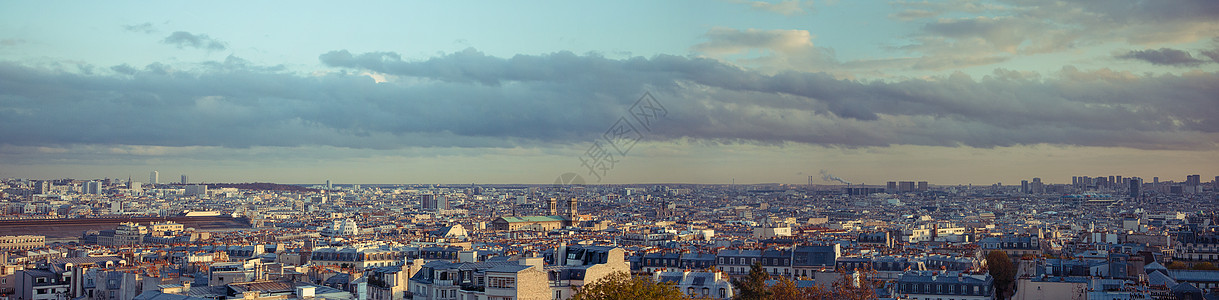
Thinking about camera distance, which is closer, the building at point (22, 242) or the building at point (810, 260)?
the building at point (810, 260)

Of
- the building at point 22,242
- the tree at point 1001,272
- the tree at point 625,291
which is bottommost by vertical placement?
the building at point 22,242

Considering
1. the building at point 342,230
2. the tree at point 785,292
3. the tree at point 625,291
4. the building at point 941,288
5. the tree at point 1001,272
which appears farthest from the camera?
the building at point 342,230

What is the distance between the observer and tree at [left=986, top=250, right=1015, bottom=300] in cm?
6425

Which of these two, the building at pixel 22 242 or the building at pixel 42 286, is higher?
the building at pixel 42 286

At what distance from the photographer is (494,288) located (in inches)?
1575

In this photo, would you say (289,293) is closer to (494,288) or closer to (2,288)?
(494,288)

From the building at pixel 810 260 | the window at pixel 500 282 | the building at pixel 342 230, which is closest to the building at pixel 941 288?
the building at pixel 810 260

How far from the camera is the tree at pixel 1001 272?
64250mm

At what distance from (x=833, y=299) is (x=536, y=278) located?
1141 cm

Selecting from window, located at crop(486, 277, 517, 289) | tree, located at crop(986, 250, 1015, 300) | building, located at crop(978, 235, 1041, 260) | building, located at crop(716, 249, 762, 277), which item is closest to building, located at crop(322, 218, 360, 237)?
building, located at crop(978, 235, 1041, 260)

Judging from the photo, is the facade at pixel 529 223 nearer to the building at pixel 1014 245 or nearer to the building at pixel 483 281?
the building at pixel 1014 245

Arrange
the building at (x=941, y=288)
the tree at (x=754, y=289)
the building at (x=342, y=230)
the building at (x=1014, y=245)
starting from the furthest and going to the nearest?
the building at (x=342, y=230) < the building at (x=1014, y=245) < the building at (x=941, y=288) < the tree at (x=754, y=289)

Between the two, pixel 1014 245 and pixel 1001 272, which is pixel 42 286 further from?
pixel 1014 245

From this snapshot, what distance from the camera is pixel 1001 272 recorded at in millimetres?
67188
